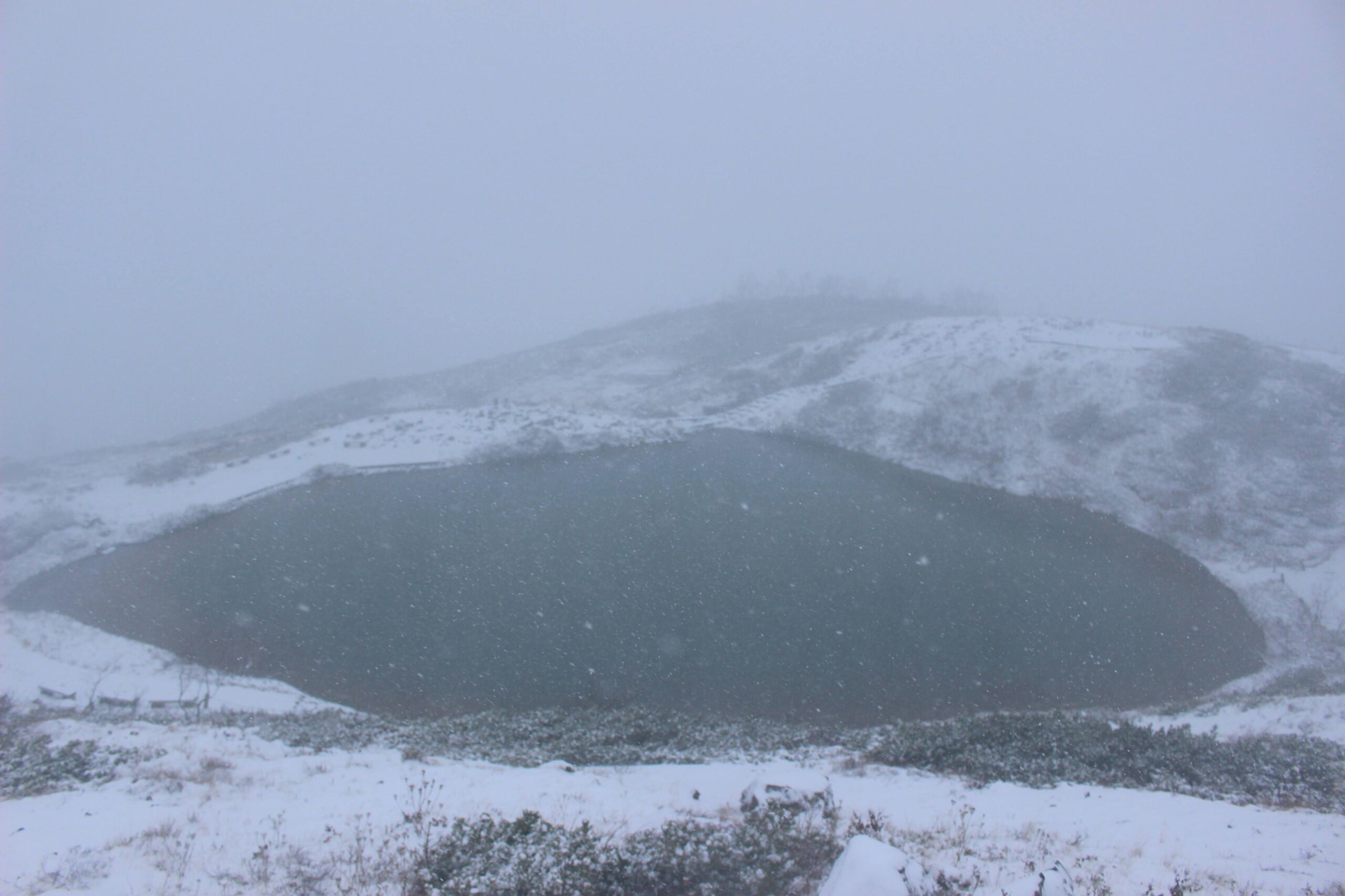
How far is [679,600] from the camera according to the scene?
66.9ft

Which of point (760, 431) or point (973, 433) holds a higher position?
point (760, 431)

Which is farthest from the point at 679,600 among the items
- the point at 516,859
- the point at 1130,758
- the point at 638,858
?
the point at 516,859

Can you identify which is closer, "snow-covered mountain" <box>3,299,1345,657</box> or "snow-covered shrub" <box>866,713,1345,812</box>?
"snow-covered shrub" <box>866,713,1345,812</box>

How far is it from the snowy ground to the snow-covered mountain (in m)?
14.3

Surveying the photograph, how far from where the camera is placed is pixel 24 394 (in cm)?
8631

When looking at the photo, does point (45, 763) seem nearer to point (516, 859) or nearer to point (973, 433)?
point (516, 859)

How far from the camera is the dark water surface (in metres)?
16.9

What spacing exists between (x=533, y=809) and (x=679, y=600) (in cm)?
1148

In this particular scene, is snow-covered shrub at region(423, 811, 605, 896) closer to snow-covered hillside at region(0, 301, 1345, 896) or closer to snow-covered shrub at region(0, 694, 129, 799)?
snow-covered hillside at region(0, 301, 1345, 896)

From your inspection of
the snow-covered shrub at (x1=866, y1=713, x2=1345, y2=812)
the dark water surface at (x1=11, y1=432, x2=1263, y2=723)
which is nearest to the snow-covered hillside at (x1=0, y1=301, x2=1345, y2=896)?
the snow-covered shrub at (x1=866, y1=713, x2=1345, y2=812)

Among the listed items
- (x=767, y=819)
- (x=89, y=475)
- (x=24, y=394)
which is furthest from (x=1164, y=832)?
(x=24, y=394)

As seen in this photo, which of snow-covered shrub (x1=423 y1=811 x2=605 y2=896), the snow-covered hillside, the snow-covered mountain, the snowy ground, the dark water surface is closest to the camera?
snow-covered shrub (x1=423 y1=811 x2=605 y2=896)

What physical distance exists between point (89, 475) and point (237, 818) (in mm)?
33632

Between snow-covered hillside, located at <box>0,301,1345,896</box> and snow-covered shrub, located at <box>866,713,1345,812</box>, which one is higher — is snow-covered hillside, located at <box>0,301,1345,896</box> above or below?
above
